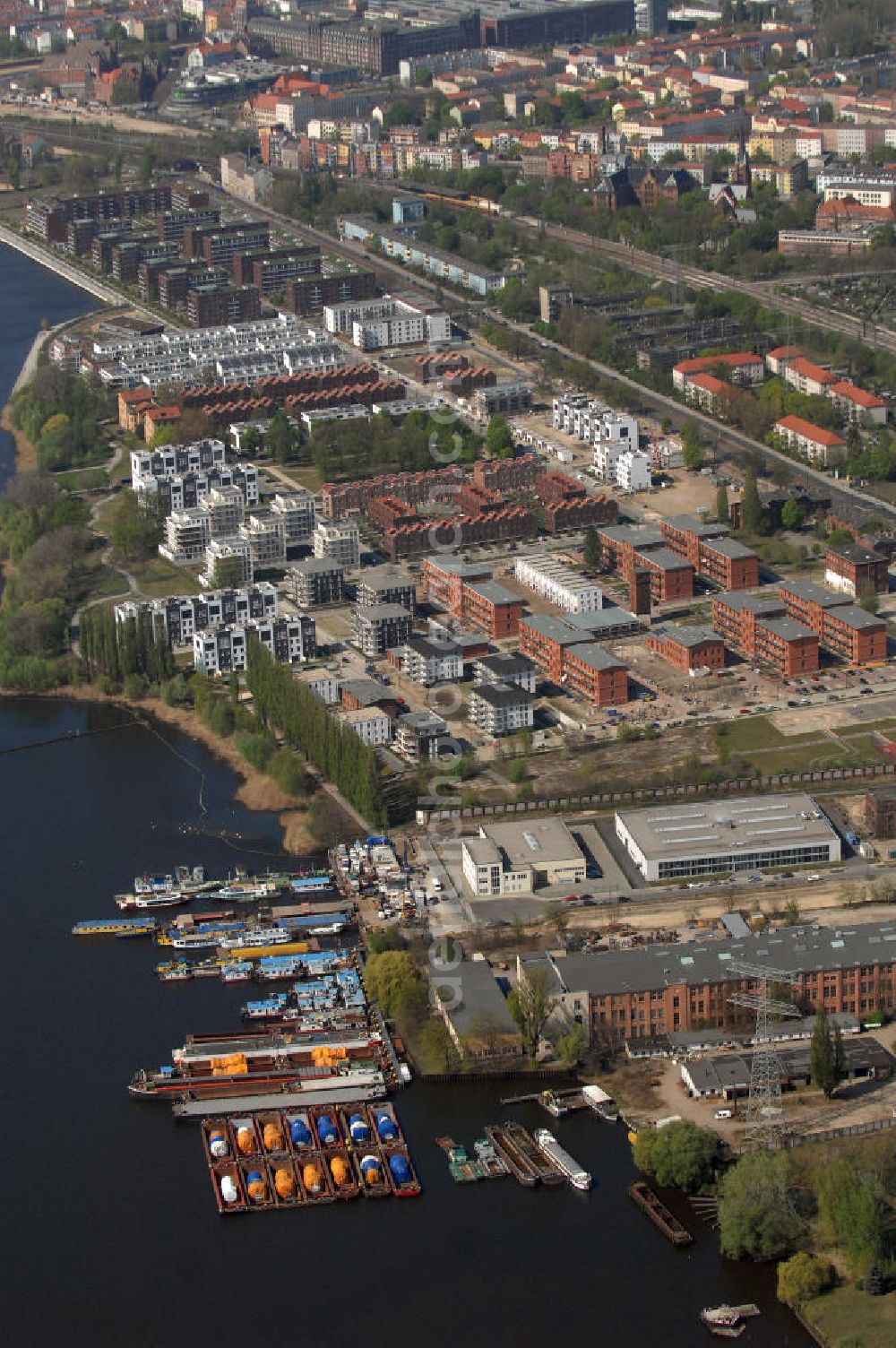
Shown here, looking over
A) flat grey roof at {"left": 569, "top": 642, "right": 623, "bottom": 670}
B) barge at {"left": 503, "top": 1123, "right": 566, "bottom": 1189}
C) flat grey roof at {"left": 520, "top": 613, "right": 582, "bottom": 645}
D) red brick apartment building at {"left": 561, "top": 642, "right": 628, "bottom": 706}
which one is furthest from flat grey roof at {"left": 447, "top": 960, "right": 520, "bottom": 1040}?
flat grey roof at {"left": 520, "top": 613, "right": 582, "bottom": 645}

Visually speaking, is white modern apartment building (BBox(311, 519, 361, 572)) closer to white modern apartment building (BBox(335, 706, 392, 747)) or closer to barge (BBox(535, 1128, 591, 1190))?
white modern apartment building (BBox(335, 706, 392, 747))

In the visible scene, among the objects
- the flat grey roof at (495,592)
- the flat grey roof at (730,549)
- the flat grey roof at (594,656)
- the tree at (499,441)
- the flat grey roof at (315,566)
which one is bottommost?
the flat grey roof at (594,656)

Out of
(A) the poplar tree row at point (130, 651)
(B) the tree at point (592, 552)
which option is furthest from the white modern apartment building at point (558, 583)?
(A) the poplar tree row at point (130, 651)

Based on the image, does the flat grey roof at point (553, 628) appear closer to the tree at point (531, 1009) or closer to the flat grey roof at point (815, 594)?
the flat grey roof at point (815, 594)

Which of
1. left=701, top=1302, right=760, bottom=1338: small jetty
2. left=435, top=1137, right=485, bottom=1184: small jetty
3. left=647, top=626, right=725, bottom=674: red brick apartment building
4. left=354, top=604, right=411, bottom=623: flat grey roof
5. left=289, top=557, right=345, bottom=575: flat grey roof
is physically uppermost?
left=289, top=557, right=345, bottom=575: flat grey roof

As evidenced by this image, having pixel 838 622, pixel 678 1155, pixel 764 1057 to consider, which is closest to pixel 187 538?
pixel 838 622
